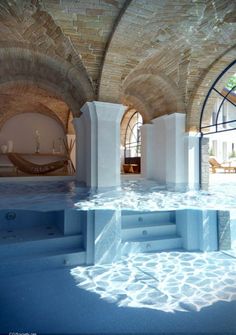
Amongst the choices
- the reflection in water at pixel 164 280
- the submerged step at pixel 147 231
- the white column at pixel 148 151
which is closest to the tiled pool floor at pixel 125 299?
the reflection in water at pixel 164 280

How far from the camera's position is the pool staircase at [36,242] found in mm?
3004

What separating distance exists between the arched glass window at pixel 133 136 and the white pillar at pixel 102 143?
6.16m

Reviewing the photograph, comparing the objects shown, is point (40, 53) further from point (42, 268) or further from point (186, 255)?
point (186, 255)

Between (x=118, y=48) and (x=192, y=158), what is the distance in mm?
3646

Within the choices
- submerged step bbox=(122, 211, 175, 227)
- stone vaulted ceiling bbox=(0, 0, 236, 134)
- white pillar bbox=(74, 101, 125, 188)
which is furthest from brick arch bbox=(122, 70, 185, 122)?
submerged step bbox=(122, 211, 175, 227)

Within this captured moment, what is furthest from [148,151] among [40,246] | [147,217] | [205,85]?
[40,246]

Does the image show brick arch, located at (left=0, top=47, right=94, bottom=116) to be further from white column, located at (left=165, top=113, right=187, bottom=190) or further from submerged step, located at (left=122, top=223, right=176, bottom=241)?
submerged step, located at (left=122, top=223, right=176, bottom=241)

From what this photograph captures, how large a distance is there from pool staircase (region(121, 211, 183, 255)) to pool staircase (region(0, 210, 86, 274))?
80 centimetres

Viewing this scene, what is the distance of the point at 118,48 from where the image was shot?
5.12m

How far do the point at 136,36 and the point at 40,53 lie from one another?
2267 mm

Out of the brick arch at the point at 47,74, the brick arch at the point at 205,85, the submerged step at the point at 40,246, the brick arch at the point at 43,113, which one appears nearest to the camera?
the submerged step at the point at 40,246

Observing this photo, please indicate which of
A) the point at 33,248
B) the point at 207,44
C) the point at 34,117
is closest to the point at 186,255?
the point at 33,248

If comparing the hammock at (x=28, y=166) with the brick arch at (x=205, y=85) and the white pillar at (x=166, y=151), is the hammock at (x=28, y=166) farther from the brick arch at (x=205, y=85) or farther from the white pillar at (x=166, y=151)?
the brick arch at (x=205, y=85)

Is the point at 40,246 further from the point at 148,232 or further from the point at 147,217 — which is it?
the point at 147,217
